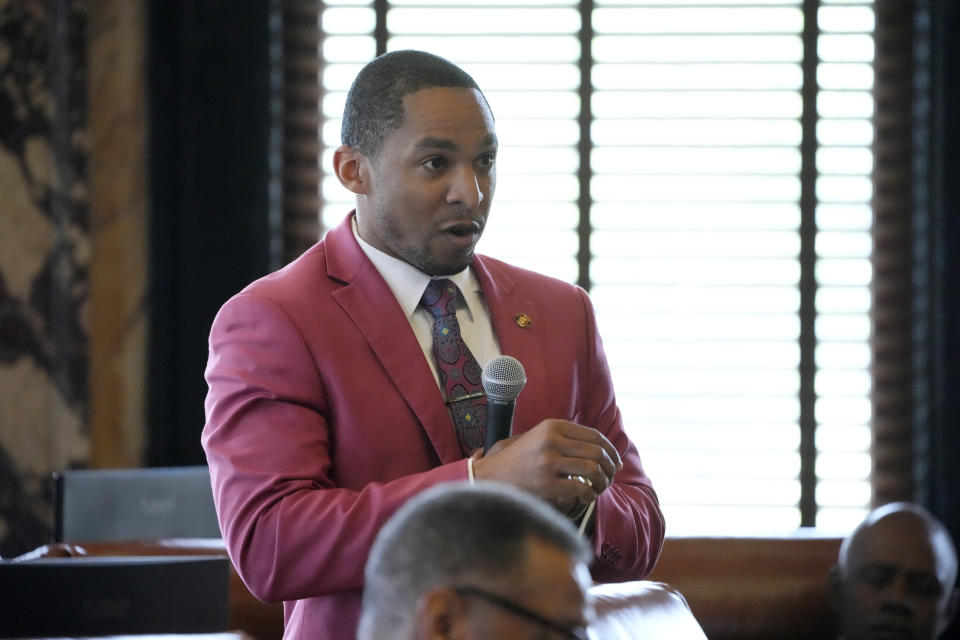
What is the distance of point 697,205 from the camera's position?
4.43 m

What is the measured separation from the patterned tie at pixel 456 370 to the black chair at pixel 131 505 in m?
1.73

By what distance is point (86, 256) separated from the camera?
407cm

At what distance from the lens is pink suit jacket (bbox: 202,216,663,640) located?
1.63 metres

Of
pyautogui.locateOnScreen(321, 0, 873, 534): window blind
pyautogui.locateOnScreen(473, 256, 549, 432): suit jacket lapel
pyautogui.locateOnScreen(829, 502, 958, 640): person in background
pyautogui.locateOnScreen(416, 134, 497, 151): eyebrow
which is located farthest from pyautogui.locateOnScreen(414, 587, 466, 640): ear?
pyautogui.locateOnScreen(321, 0, 873, 534): window blind

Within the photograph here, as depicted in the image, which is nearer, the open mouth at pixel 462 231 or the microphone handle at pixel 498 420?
the microphone handle at pixel 498 420

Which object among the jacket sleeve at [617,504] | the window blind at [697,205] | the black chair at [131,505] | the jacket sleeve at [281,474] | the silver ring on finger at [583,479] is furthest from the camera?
the window blind at [697,205]

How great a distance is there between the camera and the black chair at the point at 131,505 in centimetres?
327

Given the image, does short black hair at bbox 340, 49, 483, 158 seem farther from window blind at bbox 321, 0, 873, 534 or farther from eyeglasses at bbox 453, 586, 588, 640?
window blind at bbox 321, 0, 873, 534

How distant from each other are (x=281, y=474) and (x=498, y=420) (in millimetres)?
305

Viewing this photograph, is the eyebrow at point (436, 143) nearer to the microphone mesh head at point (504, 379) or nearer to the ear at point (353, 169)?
the ear at point (353, 169)

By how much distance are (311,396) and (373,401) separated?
90 millimetres

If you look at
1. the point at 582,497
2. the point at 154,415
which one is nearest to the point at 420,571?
the point at 582,497

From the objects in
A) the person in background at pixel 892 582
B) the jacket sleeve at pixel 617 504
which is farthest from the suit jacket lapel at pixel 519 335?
the person in background at pixel 892 582

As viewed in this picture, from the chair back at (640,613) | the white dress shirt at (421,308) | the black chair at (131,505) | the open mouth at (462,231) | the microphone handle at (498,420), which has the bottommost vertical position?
the black chair at (131,505)
